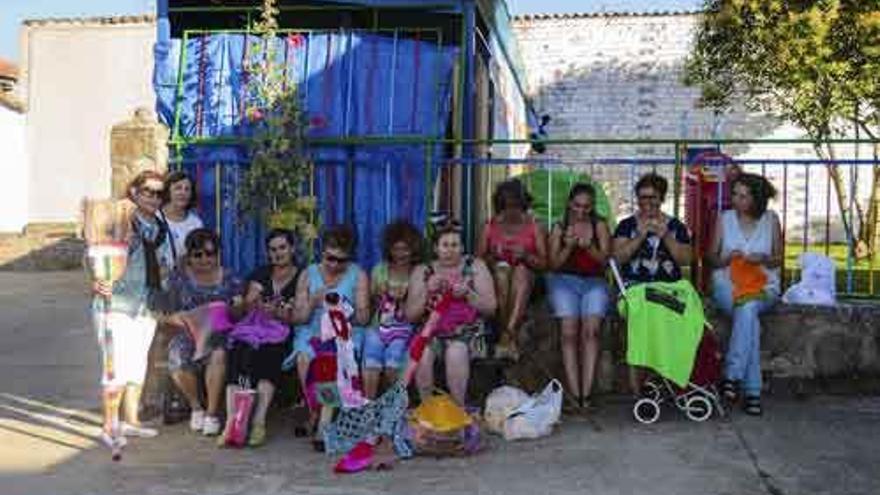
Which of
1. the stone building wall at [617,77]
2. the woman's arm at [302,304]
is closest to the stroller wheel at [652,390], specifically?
the woman's arm at [302,304]

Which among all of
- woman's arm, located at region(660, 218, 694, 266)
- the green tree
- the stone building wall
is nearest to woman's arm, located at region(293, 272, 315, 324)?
woman's arm, located at region(660, 218, 694, 266)

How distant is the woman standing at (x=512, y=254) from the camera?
6.56m

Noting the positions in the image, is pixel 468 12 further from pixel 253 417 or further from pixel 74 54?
pixel 74 54

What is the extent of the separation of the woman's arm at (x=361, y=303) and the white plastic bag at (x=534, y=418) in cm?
100

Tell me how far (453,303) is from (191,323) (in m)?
1.53

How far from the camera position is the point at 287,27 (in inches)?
391

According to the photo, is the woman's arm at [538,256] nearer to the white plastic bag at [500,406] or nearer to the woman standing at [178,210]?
the white plastic bag at [500,406]

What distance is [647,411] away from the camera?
6.34 meters

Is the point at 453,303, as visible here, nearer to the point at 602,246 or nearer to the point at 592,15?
the point at 602,246

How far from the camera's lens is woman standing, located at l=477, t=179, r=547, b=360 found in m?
6.56

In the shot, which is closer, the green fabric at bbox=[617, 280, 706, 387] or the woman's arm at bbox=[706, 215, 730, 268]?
the green fabric at bbox=[617, 280, 706, 387]

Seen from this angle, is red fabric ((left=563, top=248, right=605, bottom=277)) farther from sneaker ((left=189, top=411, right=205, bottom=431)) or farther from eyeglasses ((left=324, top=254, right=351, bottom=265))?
sneaker ((left=189, top=411, right=205, bottom=431))

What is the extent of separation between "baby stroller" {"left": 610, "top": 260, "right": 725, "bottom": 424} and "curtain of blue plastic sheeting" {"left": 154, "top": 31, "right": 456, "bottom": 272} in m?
2.19

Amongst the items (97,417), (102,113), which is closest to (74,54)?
(102,113)
